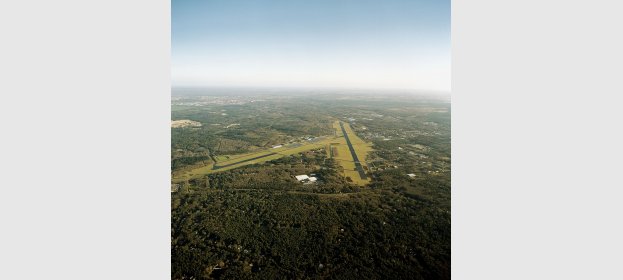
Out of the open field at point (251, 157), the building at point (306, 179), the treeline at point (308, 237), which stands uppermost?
the open field at point (251, 157)

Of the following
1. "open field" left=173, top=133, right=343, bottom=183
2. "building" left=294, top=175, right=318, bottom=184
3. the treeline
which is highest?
"open field" left=173, top=133, right=343, bottom=183

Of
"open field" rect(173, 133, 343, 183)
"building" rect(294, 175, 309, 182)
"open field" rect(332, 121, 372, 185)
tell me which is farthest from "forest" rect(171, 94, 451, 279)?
"open field" rect(173, 133, 343, 183)

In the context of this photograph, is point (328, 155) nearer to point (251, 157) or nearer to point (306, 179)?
point (306, 179)

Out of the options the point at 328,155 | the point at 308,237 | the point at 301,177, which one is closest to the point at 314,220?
the point at 308,237

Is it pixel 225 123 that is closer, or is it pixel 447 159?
pixel 447 159

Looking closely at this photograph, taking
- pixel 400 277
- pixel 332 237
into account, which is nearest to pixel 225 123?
pixel 332 237

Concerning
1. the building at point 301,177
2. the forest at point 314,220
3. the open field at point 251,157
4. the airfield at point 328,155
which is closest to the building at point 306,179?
the building at point 301,177

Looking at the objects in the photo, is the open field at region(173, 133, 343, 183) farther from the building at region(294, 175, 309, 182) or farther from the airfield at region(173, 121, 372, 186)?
the building at region(294, 175, 309, 182)

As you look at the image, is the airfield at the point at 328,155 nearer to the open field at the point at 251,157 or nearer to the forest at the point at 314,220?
the open field at the point at 251,157

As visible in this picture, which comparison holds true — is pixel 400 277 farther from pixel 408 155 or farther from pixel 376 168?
pixel 408 155
